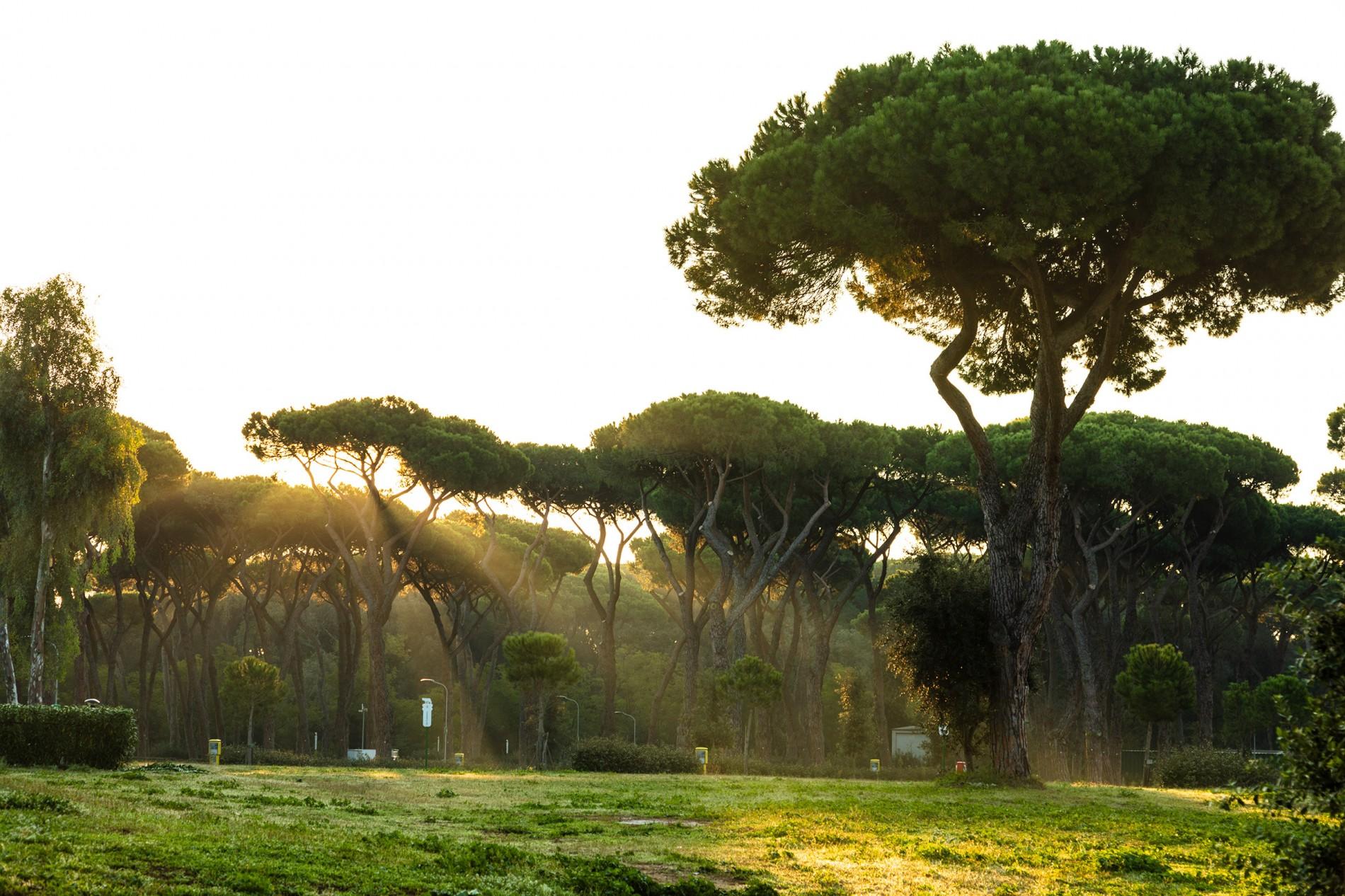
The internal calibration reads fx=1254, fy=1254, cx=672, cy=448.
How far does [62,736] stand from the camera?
2158cm

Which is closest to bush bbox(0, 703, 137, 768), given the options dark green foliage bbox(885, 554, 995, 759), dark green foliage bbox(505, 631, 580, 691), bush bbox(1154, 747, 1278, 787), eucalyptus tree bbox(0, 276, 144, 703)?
eucalyptus tree bbox(0, 276, 144, 703)

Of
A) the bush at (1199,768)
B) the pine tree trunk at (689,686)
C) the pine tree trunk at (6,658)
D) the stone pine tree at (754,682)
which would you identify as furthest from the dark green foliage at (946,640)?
the pine tree trunk at (6,658)

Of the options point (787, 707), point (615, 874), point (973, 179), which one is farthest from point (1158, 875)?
point (787, 707)

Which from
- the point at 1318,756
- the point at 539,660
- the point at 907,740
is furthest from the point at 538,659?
the point at 1318,756

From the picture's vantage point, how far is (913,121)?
72.0 feet

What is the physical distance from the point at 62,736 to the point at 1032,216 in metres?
19.0

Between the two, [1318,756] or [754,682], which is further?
[754,682]

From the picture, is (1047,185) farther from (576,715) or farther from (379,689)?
(576,715)

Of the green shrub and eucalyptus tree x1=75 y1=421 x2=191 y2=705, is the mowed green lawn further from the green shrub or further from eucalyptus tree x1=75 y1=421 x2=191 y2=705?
eucalyptus tree x1=75 y1=421 x2=191 y2=705

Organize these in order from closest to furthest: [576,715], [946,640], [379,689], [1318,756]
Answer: [1318,756] < [946,640] < [379,689] < [576,715]

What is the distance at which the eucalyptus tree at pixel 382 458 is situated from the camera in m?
42.6

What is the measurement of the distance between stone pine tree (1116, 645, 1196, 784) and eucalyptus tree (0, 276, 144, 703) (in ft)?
90.5

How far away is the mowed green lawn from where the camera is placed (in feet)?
29.6

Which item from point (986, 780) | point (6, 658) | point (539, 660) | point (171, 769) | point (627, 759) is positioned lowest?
point (627, 759)
